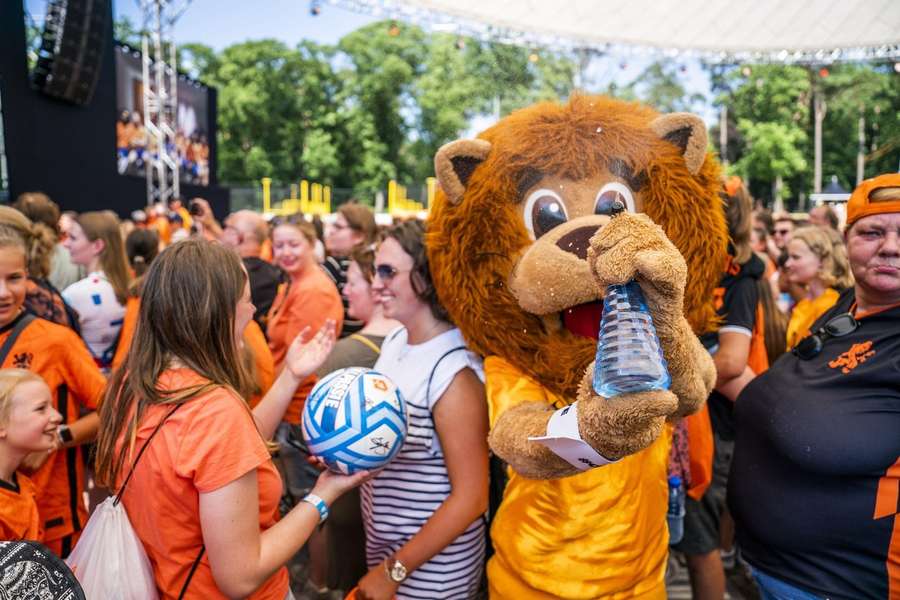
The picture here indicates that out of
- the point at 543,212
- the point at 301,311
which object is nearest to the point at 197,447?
the point at 543,212

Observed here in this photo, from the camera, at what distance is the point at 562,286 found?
154 cm

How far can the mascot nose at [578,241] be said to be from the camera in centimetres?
154

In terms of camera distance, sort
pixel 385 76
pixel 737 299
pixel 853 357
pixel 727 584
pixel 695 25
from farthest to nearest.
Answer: pixel 385 76 < pixel 695 25 < pixel 727 584 < pixel 737 299 < pixel 853 357

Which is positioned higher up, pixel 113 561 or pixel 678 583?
pixel 113 561

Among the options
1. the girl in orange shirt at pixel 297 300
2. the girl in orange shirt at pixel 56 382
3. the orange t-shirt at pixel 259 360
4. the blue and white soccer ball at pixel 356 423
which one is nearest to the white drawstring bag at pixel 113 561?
the blue and white soccer ball at pixel 356 423

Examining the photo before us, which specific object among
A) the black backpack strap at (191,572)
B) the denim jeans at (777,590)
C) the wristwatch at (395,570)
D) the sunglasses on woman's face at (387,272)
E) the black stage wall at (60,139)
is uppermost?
the black stage wall at (60,139)

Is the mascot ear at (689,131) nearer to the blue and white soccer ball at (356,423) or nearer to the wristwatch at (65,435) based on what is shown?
the blue and white soccer ball at (356,423)

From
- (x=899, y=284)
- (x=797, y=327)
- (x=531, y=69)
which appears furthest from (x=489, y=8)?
(x=899, y=284)

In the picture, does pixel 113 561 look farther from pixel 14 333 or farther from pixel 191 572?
pixel 14 333

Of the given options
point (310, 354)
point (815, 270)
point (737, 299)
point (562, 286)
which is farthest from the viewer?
point (815, 270)

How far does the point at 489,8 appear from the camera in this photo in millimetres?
22391

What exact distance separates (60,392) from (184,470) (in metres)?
1.20

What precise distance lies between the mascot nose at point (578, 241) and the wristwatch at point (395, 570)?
3.32ft

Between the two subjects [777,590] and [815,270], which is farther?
[815,270]
